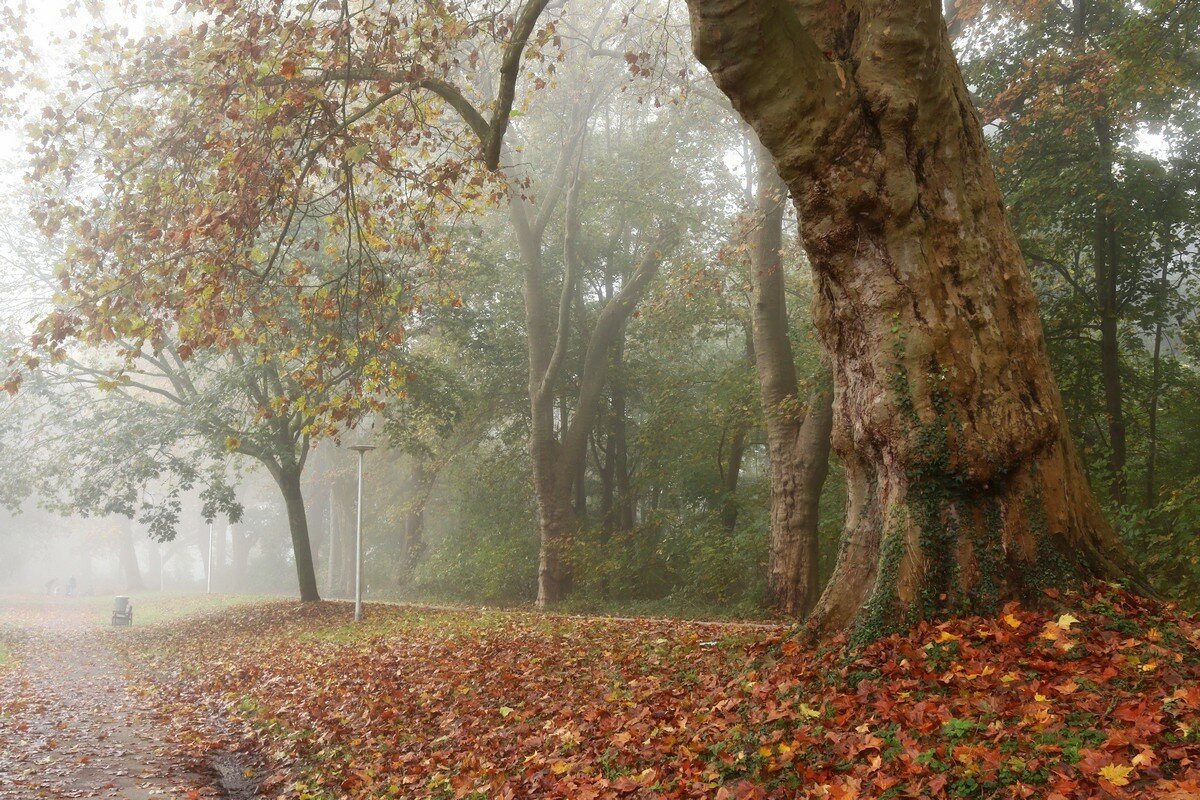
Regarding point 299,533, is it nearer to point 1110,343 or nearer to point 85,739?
point 85,739

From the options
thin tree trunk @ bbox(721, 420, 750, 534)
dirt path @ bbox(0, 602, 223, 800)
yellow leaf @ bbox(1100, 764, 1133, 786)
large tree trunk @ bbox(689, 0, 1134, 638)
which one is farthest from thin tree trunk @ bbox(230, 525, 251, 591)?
yellow leaf @ bbox(1100, 764, 1133, 786)

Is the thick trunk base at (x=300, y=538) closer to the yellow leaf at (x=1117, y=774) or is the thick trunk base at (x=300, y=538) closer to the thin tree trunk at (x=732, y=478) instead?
the thin tree trunk at (x=732, y=478)

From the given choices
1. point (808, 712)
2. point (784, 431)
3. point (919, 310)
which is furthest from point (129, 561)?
point (919, 310)

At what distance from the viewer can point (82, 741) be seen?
29.9 feet

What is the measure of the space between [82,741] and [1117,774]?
9.54 metres

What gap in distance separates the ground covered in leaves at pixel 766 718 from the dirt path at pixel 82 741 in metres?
0.66

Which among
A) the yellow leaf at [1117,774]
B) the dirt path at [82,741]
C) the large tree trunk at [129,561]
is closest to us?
the yellow leaf at [1117,774]

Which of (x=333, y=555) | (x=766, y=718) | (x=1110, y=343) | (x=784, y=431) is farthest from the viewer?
(x=333, y=555)

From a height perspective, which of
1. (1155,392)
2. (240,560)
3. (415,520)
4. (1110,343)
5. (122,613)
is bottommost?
(122,613)

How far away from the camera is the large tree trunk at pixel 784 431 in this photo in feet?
43.8

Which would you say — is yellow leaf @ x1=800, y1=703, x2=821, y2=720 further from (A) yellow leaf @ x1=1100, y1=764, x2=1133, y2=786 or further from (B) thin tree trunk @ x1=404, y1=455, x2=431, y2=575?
(B) thin tree trunk @ x1=404, y1=455, x2=431, y2=575

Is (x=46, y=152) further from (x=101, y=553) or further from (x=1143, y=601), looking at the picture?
(x=101, y=553)

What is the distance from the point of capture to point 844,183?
5.96 m

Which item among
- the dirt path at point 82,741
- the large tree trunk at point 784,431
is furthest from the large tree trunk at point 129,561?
the large tree trunk at point 784,431
